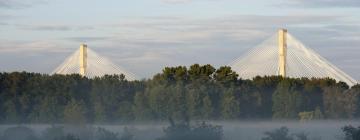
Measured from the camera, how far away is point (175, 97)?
75812mm

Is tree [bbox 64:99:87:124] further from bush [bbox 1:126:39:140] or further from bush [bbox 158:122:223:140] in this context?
bush [bbox 158:122:223:140]

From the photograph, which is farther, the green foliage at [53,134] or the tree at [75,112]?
the tree at [75,112]

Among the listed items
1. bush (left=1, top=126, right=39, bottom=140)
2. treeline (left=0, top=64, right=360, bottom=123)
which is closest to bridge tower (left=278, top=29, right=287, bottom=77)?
treeline (left=0, top=64, right=360, bottom=123)

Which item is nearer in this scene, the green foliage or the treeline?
the green foliage

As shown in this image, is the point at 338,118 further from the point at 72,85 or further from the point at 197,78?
the point at 72,85

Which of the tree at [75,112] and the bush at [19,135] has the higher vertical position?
the tree at [75,112]

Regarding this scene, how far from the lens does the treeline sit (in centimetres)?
7569

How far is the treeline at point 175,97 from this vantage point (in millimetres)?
75688

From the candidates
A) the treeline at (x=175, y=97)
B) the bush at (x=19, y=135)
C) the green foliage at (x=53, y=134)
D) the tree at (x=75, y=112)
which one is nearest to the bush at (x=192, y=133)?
the green foliage at (x=53, y=134)

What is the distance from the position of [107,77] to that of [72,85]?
104 inches

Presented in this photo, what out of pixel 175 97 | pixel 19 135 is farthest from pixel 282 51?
pixel 19 135

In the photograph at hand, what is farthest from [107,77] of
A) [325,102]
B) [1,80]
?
[325,102]

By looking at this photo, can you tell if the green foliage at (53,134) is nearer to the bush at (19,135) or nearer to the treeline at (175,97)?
the bush at (19,135)

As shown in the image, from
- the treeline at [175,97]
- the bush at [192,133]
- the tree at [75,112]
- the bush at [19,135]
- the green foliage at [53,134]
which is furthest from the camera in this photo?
the treeline at [175,97]
